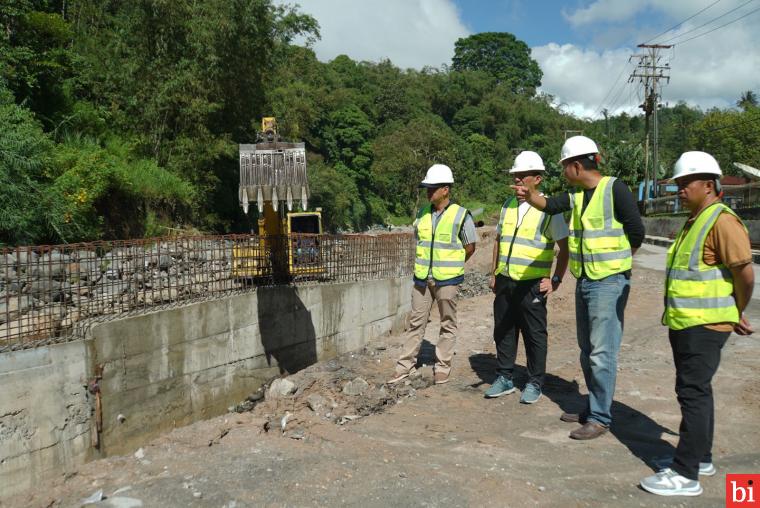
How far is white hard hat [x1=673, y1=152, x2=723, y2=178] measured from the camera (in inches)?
124

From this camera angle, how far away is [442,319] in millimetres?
5441

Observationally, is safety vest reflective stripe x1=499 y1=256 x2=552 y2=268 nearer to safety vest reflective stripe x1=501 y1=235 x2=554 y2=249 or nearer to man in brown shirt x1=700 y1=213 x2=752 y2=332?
safety vest reflective stripe x1=501 y1=235 x2=554 y2=249

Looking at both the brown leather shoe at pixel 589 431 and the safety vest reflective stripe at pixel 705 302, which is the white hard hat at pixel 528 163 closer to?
the safety vest reflective stripe at pixel 705 302

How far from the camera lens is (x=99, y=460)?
5457 mm

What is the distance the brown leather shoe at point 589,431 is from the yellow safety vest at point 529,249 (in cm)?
126

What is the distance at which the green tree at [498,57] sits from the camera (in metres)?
98.7

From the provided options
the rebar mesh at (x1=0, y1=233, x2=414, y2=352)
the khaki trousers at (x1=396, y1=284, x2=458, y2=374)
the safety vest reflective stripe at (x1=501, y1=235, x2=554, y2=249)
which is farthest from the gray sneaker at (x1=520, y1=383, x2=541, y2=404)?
the rebar mesh at (x1=0, y1=233, x2=414, y2=352)

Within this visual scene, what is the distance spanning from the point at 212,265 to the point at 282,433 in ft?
10.4

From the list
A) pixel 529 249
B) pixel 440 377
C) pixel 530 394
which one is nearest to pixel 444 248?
pixel 529 249

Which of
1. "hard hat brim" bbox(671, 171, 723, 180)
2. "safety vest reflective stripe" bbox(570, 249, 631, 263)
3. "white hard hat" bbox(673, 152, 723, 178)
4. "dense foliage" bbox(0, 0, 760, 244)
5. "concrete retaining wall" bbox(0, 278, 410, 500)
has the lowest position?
"concrete retaining wall" bbox(0, 278, 410, 500)

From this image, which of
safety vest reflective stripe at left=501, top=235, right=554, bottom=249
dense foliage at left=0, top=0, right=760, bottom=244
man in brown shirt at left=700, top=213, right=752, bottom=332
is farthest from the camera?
dense foliage at left=0, top=0, right=760, bottom=244

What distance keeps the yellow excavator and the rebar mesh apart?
0.8 inches

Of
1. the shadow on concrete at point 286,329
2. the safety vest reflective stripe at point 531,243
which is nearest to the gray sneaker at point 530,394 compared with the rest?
the safety vest reflective stripe at point 531,243

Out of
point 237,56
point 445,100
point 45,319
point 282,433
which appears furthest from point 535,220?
point 445,100
